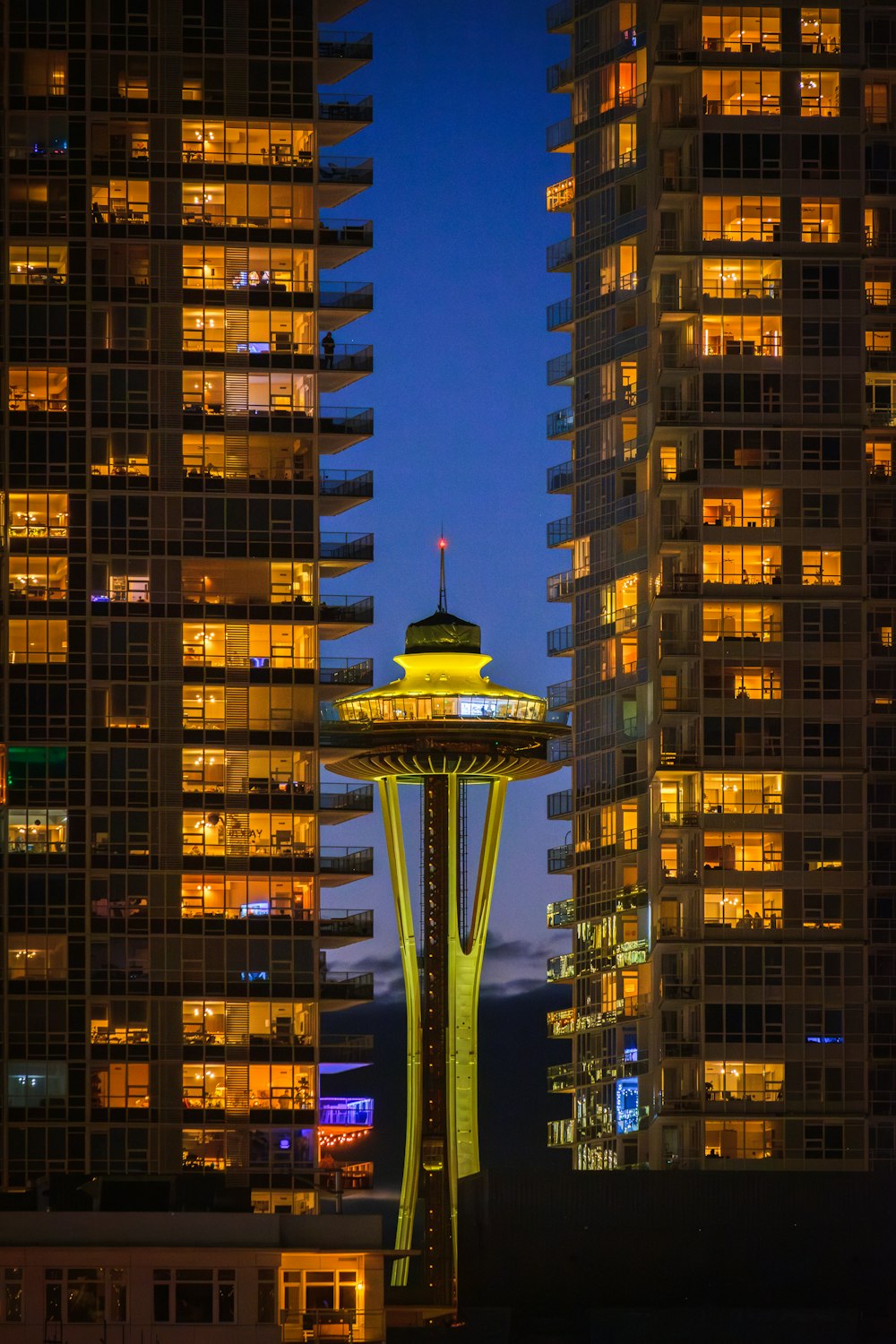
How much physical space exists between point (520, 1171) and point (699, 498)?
37232 mm

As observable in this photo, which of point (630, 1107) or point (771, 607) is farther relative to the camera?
point (630, 1107)

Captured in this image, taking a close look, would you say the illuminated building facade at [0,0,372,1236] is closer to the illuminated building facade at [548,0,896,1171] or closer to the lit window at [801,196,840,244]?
the illuminated building facade at [548,0,896,1171]

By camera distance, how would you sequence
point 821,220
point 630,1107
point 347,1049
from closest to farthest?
point 821,220 → point 347,1049 → point 630,1107

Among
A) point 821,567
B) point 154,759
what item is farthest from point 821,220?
point 154,759

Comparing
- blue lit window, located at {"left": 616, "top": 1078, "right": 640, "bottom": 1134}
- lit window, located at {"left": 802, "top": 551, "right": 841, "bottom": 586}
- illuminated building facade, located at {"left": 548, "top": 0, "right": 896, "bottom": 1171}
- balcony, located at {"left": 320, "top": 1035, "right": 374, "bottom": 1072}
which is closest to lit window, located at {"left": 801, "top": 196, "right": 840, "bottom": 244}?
illuminated building facade, located at {"left": 548, "top": 0, "right": 896, "bottom": 1171}

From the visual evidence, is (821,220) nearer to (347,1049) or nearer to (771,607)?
(771,607)

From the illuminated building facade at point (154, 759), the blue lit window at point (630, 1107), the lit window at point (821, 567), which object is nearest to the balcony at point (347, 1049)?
the illuminated building facade at point (154, 759)

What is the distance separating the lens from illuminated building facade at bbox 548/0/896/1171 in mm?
189125

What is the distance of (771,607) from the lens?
193m

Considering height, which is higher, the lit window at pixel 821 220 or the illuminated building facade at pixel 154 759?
the lit window at pixel 821 220

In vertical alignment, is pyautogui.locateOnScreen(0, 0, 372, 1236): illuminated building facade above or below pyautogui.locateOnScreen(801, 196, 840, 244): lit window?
below

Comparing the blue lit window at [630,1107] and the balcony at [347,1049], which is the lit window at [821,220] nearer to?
the blue lit window at [630,1107]

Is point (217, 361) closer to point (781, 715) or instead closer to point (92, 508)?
point (92, 508)

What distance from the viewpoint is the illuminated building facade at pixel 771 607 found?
18912cm
